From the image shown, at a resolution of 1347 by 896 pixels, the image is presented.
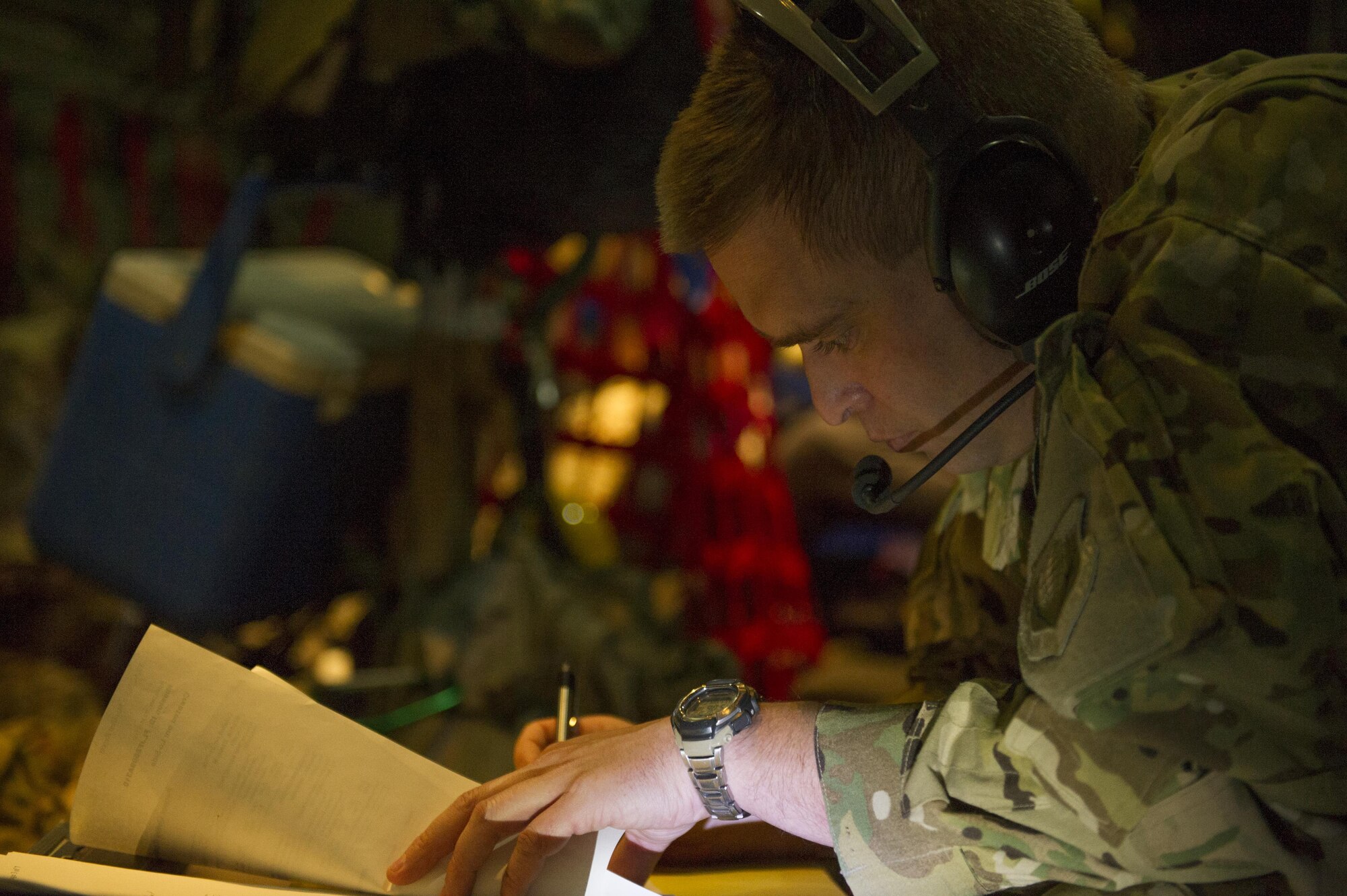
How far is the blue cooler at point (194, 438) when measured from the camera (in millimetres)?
1454

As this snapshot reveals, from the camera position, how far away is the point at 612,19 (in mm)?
1262

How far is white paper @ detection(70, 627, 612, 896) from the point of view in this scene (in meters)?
0.68

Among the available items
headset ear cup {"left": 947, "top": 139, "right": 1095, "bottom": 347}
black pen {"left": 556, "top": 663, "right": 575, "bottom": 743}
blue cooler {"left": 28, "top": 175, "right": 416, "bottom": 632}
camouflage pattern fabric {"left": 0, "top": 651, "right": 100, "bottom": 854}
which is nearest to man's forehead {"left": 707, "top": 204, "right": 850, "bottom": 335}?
headset ear cup {"left": 947, "top": 139, "right": 1095, "bottom": 347}

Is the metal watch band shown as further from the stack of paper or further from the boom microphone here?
the boom microphone

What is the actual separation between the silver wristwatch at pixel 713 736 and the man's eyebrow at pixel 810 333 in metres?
0.26

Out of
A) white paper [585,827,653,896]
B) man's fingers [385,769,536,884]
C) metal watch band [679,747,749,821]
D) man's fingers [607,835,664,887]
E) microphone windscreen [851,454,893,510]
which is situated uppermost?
microphone windscreen [851,454,893,510]

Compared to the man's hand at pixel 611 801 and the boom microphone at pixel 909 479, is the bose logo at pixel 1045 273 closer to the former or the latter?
the boom microphone at pixel 909 479

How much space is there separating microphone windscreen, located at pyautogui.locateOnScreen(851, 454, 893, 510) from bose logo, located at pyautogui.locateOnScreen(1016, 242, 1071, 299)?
22 cm

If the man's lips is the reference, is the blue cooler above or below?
below

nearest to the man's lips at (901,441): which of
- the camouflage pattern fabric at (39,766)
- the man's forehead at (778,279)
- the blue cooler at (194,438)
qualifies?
the man's forehead at (778,279)

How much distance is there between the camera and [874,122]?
0.66 m

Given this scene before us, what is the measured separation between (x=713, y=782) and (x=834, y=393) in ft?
1.01

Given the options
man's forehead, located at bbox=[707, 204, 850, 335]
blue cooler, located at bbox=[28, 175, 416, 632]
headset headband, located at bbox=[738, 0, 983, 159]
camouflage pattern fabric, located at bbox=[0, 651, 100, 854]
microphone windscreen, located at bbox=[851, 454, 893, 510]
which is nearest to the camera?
headset headband, located at bbox=[738, 0, 983, 159]

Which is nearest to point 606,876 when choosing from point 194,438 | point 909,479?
point 909,479
